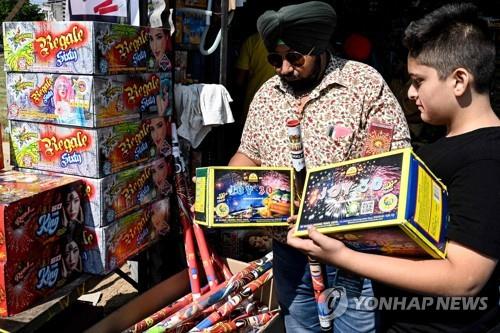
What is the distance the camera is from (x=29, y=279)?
1972mm

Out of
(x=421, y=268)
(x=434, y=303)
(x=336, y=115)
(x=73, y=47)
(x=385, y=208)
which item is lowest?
(x=434, y=303)

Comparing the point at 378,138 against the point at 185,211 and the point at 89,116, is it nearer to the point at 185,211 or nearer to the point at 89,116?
the point at 89,116

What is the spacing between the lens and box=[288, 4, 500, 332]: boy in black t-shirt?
1.04 metres

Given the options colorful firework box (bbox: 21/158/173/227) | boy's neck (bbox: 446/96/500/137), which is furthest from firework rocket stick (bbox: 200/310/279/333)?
boy's neck (bbox: 446/96/500/137)

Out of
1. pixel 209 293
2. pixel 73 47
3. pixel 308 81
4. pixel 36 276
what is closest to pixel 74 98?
pixel 73 47

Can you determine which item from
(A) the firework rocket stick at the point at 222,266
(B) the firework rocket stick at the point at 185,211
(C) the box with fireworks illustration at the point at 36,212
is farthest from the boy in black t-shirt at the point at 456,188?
(A) the firework rocket stick at the point at 222,266

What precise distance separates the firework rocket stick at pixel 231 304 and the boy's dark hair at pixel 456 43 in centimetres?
185

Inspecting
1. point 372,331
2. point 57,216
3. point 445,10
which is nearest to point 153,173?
point 57,216

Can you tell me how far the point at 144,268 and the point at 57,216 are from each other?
1.19 metres

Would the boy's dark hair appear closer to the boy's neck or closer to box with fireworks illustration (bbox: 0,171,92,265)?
the boy's neck

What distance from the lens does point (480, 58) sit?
114cm

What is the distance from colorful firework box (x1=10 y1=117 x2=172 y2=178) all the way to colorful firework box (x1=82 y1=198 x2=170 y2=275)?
10.9 inches

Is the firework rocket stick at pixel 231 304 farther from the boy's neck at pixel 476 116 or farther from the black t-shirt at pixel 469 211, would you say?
the boy's neck at pixel 476 116

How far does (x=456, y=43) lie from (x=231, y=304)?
196cm
